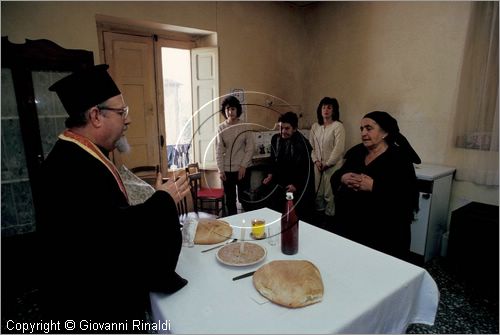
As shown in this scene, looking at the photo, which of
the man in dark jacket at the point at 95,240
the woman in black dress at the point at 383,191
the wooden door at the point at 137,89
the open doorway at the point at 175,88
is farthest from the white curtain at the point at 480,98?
the wooden door at the point at 137,89

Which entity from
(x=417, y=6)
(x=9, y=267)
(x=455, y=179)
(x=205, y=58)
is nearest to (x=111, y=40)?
(x=205, y=58)

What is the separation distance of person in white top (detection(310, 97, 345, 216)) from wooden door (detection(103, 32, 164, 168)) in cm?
203

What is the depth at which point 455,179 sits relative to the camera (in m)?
3.22

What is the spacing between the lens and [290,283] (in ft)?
3.62

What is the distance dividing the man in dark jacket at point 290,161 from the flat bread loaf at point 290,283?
1.76 feet

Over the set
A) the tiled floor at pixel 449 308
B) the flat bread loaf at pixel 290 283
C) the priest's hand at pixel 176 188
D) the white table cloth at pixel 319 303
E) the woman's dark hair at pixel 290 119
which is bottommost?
the tiled floor at pixel 449 308

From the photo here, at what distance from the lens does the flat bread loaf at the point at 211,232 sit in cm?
153

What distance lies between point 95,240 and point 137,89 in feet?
9.85

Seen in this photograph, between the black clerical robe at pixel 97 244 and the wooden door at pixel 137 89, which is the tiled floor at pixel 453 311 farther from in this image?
the wooden door at pixel 137 89

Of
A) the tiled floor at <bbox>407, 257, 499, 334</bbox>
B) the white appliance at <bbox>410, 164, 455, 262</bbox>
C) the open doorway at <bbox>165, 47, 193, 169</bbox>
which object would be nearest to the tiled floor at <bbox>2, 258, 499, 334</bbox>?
the tiled floor at <bbox>407, 257, 499, 334</bbox>

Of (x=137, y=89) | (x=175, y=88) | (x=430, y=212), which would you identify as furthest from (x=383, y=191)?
(x=137, y=89)

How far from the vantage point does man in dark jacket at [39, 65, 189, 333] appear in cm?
108

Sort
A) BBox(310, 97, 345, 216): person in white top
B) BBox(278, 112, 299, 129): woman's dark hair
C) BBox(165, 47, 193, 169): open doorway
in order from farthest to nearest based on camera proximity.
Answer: BBox(165, 47, 193, 169): open doorway → BBox(310, 97, 345, 216): person in white top → BBox(278, 112, 299, 129): woman's dark hair

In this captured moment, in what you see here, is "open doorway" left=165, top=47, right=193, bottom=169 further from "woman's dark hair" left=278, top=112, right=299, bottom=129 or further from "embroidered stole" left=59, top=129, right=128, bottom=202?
"embroidered stole" left=59, top=129, right=128, bottom=202
